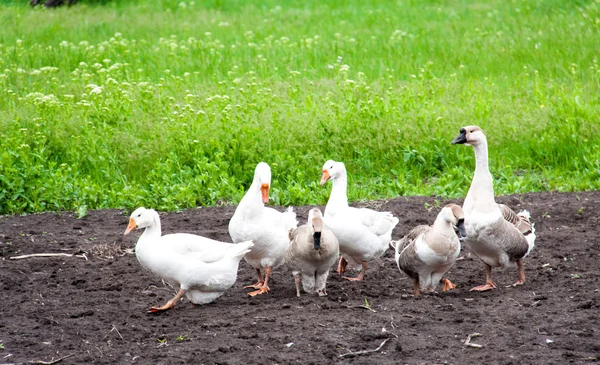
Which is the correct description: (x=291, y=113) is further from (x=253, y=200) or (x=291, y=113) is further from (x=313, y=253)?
(x=313, y=253)

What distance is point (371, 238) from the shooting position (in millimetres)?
7391

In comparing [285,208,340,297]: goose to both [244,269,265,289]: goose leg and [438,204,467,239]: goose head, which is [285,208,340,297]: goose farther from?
[438,204,467,239]: goose head

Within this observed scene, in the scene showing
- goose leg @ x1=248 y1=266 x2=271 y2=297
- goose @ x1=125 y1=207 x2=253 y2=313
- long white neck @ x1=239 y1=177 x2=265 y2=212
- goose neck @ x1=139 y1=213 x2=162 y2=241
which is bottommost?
goose leg @ x1=248 y1=266 x2=271 y2=297

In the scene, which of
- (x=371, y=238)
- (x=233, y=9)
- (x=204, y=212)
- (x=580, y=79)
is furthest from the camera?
(x=233, y=9)

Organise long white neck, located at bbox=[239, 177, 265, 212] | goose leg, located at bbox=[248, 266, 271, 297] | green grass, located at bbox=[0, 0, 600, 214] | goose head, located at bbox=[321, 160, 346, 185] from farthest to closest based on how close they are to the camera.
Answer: green grass, located at bbox=[0, 0, 600, 214], goose head, located at bbox=[321, 160, 346, 185], goose leg, located at bbox=[248, 266, 271, 297], long white neck, located at bbox=[239, 177, 265, 212]

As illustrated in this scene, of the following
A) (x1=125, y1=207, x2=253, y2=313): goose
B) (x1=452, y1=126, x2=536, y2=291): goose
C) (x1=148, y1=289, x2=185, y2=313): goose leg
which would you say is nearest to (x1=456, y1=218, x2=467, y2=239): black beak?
(x1=452, y1=126, x2=536, y2=291): goose

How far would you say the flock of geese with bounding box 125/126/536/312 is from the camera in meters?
6.71

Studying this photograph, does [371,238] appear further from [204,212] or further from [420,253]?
[204,212]

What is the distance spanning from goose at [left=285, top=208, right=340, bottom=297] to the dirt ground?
0.18 metres

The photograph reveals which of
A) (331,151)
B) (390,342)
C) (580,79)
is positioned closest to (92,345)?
(390,342)

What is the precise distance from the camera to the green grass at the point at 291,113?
34.3 feet

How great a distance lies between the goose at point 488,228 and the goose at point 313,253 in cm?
117

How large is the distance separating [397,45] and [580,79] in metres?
3.79

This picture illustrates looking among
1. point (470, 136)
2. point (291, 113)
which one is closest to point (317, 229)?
point (470, 136)
